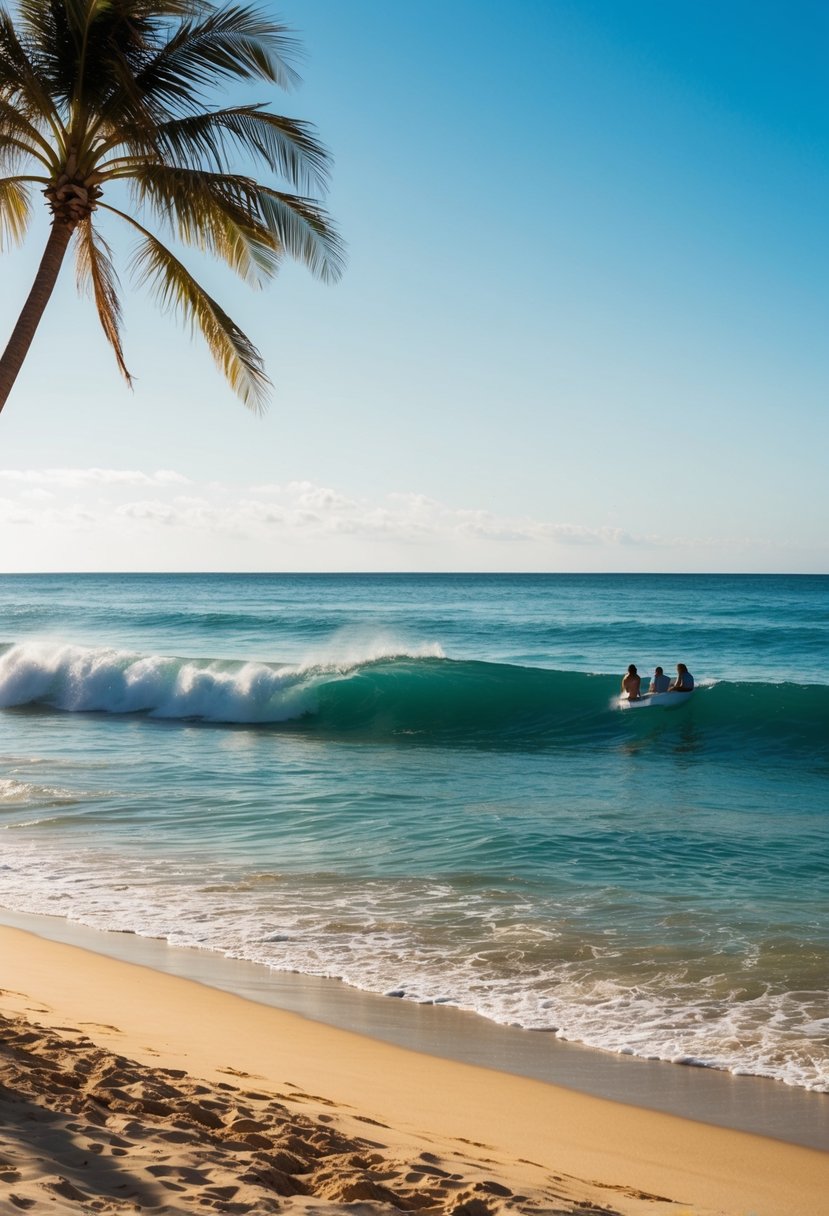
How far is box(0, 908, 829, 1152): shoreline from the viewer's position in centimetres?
490

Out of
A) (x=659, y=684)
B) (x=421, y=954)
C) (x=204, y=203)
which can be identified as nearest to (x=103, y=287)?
(x=204, y=203)

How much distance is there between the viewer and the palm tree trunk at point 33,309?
26.1 feet

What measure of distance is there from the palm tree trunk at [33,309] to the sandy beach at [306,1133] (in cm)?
472

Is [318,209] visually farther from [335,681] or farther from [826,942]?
[335,681]

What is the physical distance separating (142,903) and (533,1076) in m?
4.16

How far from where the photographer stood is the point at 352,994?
6445 millimetres

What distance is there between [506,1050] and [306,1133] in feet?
6.72

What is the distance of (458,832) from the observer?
1080 centimetres

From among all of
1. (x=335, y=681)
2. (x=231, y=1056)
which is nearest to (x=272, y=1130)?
(x=231, y=1056)

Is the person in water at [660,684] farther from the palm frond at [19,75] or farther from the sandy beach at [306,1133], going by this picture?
the sandy beach at [306,1133]

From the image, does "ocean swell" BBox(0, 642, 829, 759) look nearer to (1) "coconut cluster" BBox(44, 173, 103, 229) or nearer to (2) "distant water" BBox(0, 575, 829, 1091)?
(2) "distant water" BBox(0, 575, 829, 1091)

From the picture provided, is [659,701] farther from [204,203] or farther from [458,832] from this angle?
[204,203]

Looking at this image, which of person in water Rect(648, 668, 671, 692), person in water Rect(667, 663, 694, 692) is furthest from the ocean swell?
person in water Rect(648, 668, 671, 692)

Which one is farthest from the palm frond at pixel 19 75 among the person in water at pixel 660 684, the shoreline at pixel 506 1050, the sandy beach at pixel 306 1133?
the person in water at pixel 660 684
